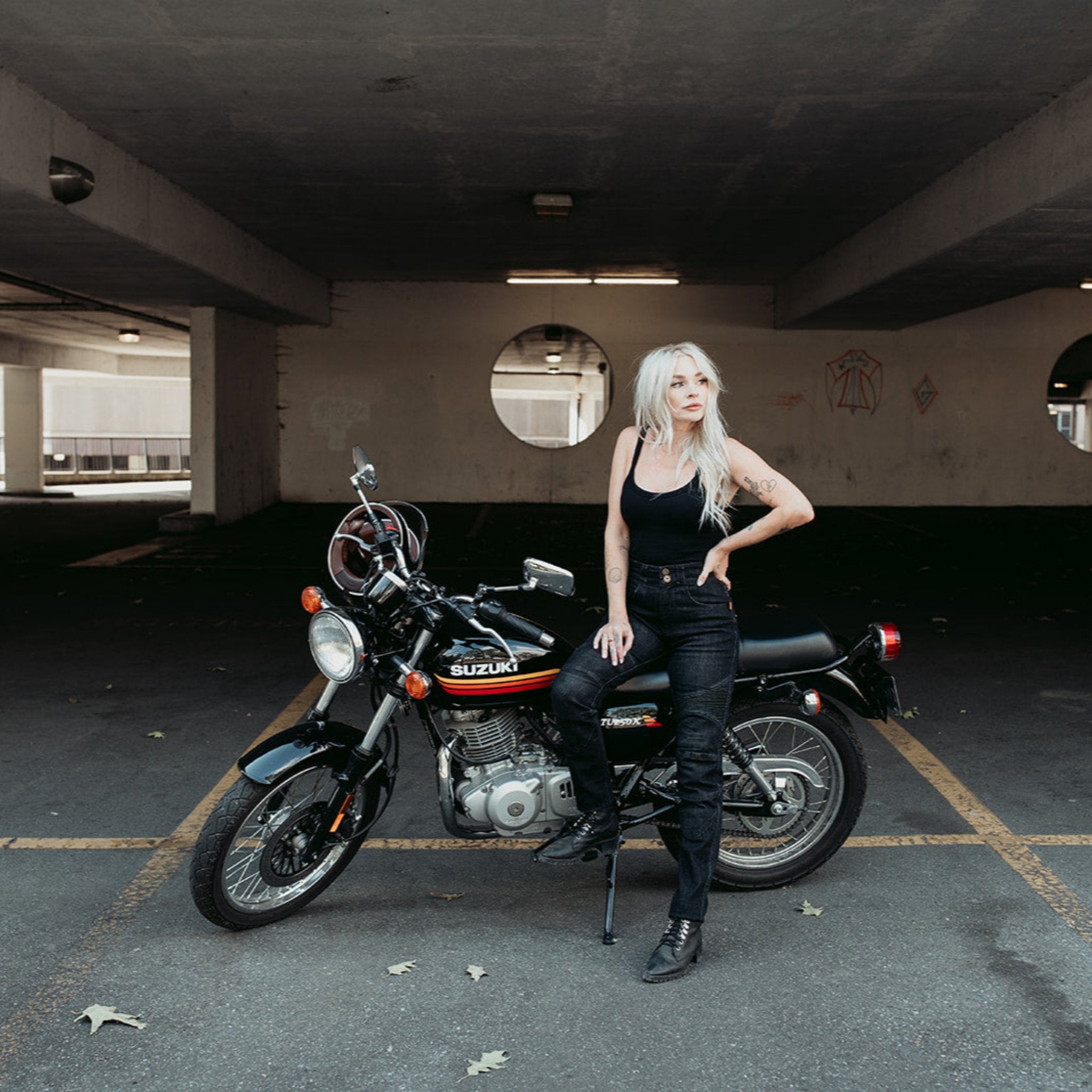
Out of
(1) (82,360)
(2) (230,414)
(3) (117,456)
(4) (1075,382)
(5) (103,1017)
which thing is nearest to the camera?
(5) (103,1017)

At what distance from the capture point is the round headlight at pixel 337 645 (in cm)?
308

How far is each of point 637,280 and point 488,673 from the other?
14.9 metres

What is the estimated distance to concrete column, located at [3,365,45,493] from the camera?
75.1ft

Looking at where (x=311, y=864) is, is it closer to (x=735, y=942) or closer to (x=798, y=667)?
(x=735, y=942)

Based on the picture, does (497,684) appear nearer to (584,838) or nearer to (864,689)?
(584,838)

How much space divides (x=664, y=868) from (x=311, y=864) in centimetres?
122

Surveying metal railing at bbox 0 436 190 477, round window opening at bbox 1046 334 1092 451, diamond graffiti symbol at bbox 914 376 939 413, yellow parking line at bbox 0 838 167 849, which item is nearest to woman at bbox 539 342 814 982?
yellow parking line at bbox 0 838 167 849

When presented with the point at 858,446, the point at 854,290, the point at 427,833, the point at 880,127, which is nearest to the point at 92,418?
the point at 858,446

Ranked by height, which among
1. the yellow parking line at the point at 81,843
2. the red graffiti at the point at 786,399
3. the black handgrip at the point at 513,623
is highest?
the red graffiti at the point at 786,399

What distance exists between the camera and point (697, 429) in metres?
3.31

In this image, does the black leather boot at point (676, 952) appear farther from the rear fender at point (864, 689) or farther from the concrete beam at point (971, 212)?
the concrete beam at point (971, 212)

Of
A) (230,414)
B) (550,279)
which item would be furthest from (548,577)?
(550,279)

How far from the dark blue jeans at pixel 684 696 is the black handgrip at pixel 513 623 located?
4.4 inches

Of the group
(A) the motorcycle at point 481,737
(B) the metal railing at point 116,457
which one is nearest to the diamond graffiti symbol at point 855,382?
(A) the motorcycle at point 481,737
